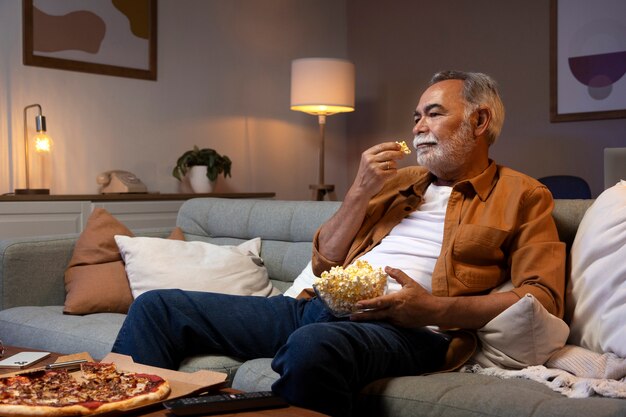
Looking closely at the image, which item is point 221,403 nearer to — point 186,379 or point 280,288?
point 186,379

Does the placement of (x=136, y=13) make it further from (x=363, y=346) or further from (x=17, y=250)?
(x=363, y=346)

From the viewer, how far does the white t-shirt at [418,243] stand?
200cm

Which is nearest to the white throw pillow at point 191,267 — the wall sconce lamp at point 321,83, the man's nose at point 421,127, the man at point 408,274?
the man at point 408,274

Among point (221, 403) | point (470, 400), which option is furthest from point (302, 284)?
point (221, 403)

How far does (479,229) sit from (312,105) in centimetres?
306

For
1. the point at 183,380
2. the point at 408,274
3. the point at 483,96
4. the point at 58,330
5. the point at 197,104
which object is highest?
the point at 197,104

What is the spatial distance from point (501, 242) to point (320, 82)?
10.1 feet

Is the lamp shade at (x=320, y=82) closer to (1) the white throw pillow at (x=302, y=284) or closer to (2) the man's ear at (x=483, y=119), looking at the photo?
(1) the white throw pillow at (x=302, y=284)

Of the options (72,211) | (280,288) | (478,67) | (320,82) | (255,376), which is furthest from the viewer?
(478,67)

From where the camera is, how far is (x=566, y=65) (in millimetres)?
4652

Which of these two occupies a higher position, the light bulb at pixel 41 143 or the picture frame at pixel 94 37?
the picture frame at pixel 94 37

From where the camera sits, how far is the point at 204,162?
4656 millimetres

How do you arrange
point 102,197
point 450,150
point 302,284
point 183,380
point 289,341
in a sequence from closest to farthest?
point 183,380 → point 289,341 → point 450,150 → point 302,284 → point 102,197

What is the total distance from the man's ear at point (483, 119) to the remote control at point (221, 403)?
1078mm
